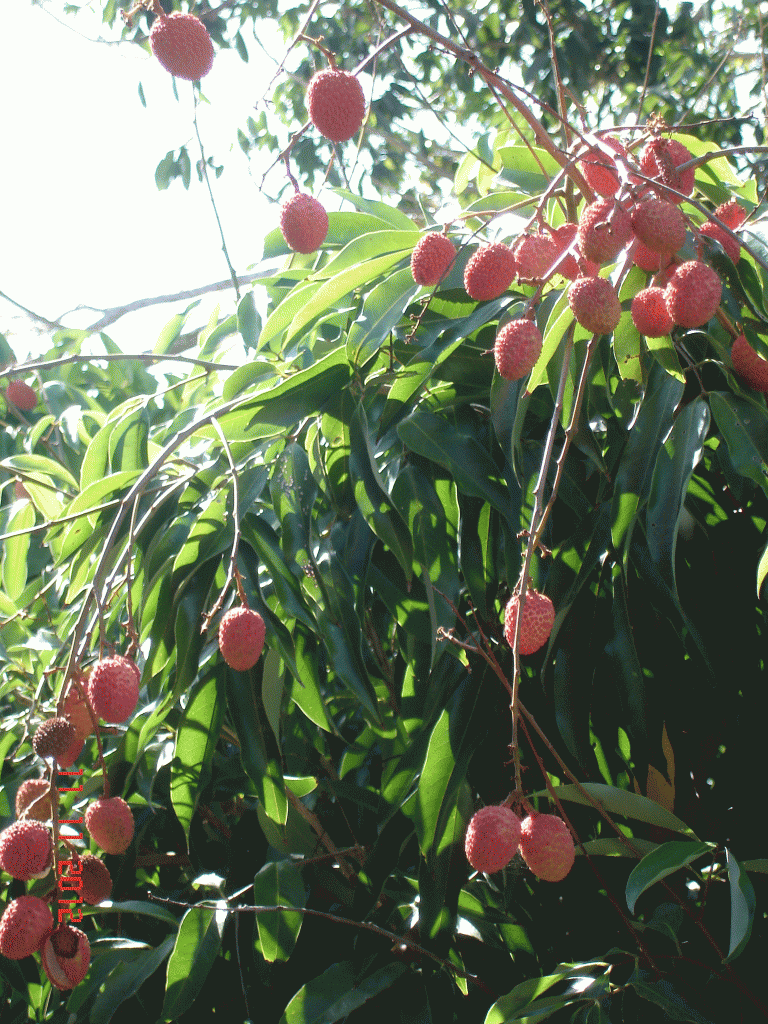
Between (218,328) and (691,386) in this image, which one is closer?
(691,386)

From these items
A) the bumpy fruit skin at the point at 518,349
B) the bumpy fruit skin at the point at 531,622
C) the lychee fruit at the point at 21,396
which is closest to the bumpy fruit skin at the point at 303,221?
the bumpy fruit skin at the point at 518,349

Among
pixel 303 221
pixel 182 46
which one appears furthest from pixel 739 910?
pixel 182 46

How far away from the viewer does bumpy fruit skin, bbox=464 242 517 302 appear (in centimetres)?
55

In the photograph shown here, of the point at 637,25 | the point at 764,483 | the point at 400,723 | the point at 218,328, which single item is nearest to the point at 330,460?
the point at 400,723

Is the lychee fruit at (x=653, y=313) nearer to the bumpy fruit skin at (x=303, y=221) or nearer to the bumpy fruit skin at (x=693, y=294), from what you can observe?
the bumpy fruit skin at (x=693, y=294)

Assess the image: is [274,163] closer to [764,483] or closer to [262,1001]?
[764,483]

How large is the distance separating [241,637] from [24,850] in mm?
203

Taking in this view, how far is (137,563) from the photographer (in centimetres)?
74

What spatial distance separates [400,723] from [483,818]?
0.68ft

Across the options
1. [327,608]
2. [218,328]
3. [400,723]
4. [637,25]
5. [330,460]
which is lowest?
[400,723]

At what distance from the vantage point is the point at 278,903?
740mm

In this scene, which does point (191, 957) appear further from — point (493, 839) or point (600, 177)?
point (600, 177)

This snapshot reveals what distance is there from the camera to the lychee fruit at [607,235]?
→ 0.50 meters

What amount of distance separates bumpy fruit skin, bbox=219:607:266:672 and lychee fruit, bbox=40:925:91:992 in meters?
0.25
